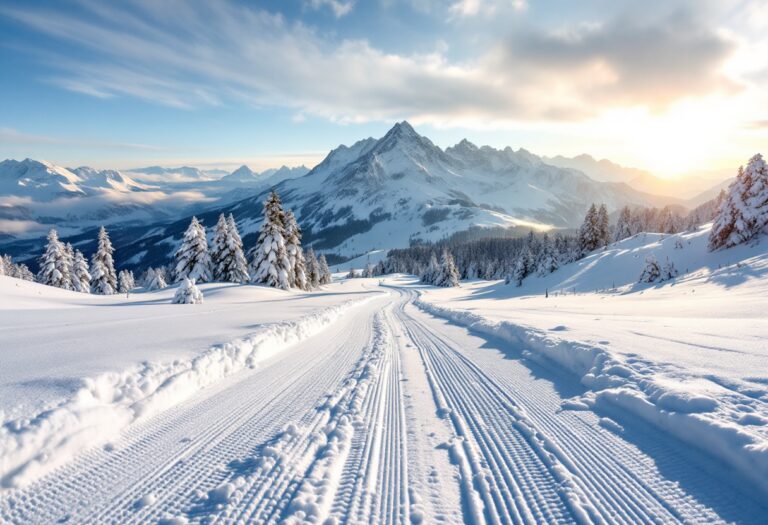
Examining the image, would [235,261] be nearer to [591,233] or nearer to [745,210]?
[745,210]

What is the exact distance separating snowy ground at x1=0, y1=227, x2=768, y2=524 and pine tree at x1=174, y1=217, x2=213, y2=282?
31829 millimetres

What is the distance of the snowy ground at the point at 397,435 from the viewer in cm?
314

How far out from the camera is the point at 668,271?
28.6 meters

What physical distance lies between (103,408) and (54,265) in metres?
55.0

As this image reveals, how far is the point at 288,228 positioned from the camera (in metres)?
41.3

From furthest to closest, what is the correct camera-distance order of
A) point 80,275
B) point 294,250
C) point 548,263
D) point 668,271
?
point 80,275 < point 548,263 < point 294,250 < point 668,271

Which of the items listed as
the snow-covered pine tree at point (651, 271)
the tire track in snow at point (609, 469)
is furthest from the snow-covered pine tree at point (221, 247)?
the snow-covered pine tree at point (651, 271)

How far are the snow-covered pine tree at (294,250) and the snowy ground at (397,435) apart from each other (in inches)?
1315

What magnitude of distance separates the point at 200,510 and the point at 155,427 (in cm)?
A: 219

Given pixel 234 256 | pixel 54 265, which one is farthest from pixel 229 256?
pixel 54 265

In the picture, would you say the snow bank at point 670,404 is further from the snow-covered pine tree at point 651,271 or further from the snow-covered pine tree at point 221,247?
the snow-covered pine tree at point 221,247

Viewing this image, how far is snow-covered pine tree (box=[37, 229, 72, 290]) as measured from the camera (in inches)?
1747

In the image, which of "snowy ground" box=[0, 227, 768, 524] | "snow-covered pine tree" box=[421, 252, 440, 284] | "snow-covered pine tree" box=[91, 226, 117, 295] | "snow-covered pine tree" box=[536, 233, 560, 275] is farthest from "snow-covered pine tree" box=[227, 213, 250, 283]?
"snow-covered pine tree" box=[421, 252, 440, 284]

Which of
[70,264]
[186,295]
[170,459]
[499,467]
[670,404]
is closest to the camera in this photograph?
[499,467]
